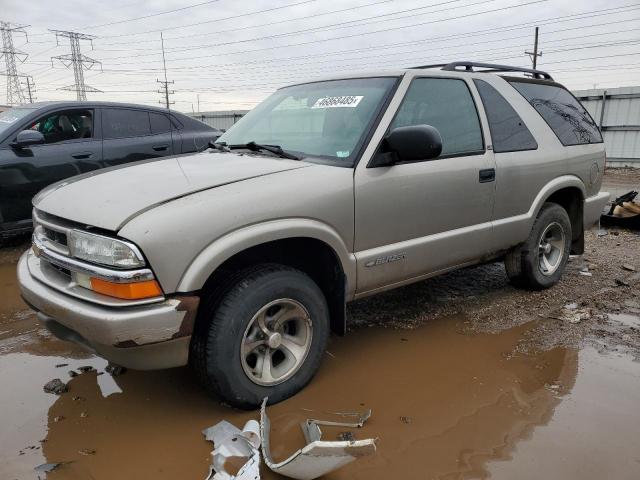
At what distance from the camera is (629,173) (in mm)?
14820

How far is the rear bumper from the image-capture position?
15.6ft

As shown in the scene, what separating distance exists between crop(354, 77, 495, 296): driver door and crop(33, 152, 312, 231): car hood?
1.82ft

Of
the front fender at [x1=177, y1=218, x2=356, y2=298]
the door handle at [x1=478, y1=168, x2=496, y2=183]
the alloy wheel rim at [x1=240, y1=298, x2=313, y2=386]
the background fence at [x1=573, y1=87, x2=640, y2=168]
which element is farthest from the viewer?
the background fence at [x1=573, y1=87, x2=640, y2=168]

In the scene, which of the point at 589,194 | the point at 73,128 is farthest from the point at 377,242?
the point at 73,128

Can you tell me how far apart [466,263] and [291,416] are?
1871 millimetres

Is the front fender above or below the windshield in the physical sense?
below

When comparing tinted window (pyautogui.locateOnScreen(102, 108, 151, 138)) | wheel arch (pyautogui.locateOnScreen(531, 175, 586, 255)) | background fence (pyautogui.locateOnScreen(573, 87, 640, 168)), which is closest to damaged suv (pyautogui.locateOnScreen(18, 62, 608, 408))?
wheel arch (pyautogui.locateOnScreen(531, 175, 586, 255))

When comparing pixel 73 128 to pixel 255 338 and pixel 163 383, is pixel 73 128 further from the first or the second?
pixel 255 338

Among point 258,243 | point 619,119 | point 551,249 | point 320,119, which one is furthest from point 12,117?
point 619,119

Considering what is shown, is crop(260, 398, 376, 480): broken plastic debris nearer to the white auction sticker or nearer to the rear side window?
the white auction sticker

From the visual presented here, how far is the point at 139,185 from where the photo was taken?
2.62 metres

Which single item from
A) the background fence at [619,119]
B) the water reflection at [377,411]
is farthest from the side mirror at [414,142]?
the background fence at [619,119]

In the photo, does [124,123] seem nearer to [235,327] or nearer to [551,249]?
[235,327]

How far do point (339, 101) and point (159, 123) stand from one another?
3919mm
